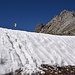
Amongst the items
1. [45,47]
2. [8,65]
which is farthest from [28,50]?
[8,65]

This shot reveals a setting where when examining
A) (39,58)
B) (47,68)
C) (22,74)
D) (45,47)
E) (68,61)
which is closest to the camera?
(22,74)

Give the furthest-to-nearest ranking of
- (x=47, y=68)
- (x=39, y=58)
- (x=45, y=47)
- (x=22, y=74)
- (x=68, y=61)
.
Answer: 1. (x=45, y=47)
2. (x=68, y=61)
3. (x=39, y=58)
4. (x=47, y=68)
5. (x=22, y=74)

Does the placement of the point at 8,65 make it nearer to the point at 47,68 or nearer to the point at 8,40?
the point at 47,68

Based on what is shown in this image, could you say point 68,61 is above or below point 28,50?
below

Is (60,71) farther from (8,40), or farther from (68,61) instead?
(8,40)

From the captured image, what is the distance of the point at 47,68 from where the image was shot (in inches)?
460

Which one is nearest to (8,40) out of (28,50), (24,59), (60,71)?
(28,50)

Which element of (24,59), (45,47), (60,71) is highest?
(45,47)

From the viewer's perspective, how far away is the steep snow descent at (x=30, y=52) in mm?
11070

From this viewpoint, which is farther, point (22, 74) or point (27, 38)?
point (27, 38)

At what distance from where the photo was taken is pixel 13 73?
1023 cm

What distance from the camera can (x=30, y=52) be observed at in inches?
523

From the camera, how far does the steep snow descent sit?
11.1 metres

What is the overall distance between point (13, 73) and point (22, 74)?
48 cm
